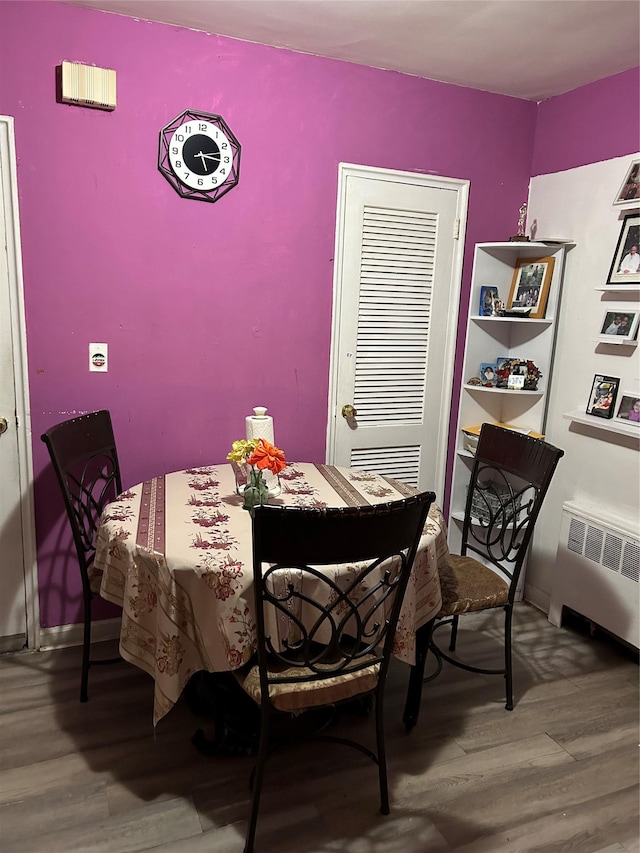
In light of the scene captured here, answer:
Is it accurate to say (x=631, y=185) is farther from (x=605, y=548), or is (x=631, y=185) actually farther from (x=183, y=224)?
(x=183, y=224)

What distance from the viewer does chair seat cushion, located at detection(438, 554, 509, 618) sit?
226 cm

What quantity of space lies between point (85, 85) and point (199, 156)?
0.47 metres

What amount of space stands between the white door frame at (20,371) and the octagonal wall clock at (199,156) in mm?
561

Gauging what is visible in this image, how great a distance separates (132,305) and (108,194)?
17.2 inches

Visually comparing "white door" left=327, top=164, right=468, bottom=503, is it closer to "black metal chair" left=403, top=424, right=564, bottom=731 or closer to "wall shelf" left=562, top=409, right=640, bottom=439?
"black metal chair" left=403, top=424, right=564, bottom=731

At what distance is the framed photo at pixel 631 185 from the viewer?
2633 millimetres

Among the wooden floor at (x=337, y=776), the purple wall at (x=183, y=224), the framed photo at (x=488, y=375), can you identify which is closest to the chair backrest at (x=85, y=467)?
the purple wall at (x=183, y=224)

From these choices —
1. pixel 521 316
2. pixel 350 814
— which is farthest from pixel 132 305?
pixel 350 814

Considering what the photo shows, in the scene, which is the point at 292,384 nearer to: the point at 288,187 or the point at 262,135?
the point at 288,187

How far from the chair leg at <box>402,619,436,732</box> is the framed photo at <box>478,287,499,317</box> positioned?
1.68 meters

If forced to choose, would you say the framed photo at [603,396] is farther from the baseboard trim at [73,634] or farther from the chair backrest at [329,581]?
the baseboard trim at [73,634]

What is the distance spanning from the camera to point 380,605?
1.84 m

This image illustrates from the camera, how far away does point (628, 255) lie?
2684mm

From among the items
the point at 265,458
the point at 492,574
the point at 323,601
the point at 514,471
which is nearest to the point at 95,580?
the point at 265,458
